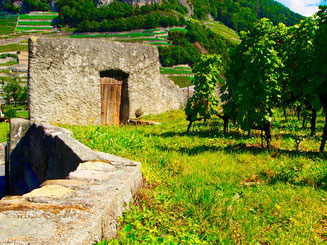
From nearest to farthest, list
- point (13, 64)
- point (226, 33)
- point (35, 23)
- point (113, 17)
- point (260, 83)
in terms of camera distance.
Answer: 1. point (260, 83)
2. point (13, 64)
3. point (226, 33)
4. point (113, 17)
5. point (35, 23)

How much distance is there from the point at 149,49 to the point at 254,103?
627 centimetres

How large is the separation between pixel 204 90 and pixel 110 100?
3832 mm

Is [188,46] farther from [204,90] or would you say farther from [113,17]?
[204,90]

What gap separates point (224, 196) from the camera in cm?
259

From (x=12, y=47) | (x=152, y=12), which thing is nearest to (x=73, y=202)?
(x=12, y=47)

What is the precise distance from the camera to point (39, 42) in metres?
7.64

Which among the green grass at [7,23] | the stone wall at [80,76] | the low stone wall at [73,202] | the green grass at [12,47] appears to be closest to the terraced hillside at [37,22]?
the green grass at [7,23]

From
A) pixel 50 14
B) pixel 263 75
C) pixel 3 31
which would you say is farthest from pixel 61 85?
pixel 50 14

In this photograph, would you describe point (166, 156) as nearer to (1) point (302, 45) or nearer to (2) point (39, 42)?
(1) point (302, 45)

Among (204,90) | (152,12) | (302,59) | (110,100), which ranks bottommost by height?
(110,100)

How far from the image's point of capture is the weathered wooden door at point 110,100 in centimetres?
917

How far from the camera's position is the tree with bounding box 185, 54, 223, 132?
6.55 metres

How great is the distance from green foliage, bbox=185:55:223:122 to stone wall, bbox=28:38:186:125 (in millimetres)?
3206

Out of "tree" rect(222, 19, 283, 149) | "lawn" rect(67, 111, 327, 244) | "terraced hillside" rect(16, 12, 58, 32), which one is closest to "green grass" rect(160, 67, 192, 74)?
"tree" rect(222, 19, 283, 149)
